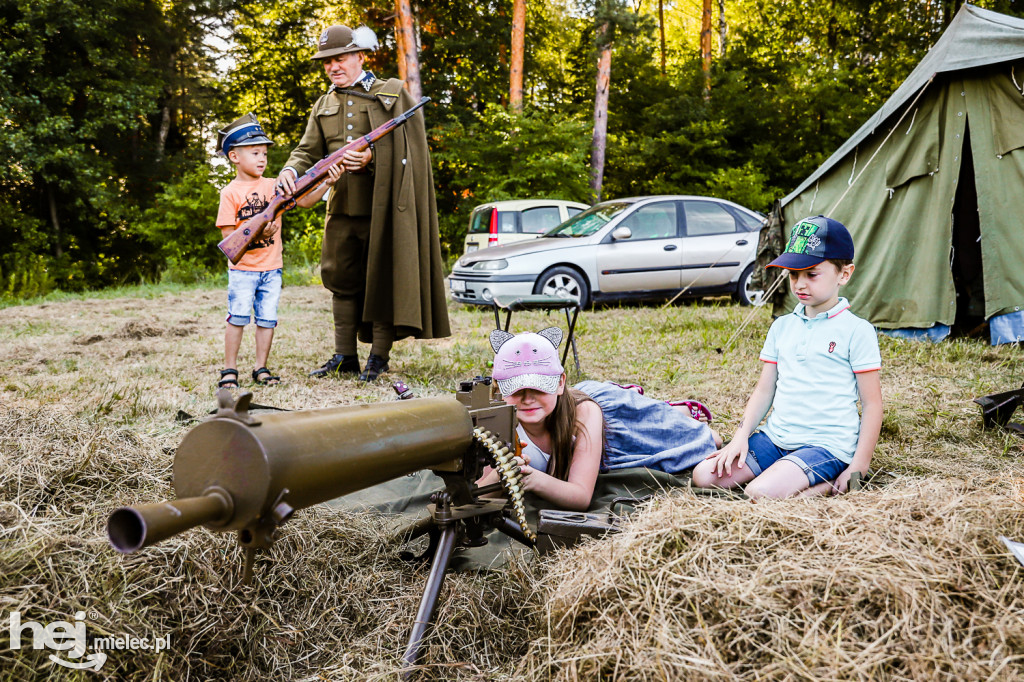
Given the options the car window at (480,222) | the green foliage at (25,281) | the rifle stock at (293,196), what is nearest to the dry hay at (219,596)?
the rifle stock at (293,196)

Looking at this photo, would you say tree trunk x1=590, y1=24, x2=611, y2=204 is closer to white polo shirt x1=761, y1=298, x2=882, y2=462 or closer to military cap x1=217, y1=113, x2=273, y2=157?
military cap x1=217, y1=113, x2=273, y2=157

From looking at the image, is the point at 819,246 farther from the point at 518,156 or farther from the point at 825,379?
the point at 518,156

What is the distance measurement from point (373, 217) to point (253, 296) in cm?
104

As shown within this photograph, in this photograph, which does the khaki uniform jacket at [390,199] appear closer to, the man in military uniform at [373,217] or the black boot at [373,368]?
the man in military uniform at [373,217]

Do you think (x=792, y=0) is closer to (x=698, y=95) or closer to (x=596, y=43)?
(x=698, y=95)

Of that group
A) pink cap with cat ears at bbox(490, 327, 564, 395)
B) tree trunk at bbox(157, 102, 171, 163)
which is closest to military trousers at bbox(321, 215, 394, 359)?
pink cap with cat ears at bbox(490, 327, 564, 395)

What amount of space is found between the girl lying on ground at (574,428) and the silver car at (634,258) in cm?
624

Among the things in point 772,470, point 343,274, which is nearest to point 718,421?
point 772,470

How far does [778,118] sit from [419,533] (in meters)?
21.8

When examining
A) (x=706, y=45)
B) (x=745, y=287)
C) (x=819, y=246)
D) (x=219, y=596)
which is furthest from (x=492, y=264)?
(x=706, y=45)

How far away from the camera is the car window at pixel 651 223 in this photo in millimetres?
10120

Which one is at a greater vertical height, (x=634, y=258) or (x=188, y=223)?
(x=188, y=223)

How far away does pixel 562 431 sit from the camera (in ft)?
9.17

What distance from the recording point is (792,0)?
25641 mm
